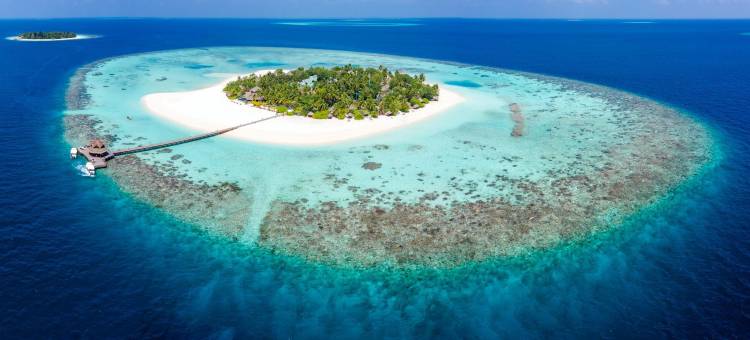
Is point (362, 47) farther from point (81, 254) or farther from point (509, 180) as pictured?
point (81, 254)

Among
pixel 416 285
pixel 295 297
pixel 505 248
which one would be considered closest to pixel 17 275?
pixel 295 297

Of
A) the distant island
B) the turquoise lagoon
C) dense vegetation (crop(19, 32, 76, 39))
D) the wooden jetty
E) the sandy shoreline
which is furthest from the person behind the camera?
dense vegetation (crop(19, 32, 76, 39))

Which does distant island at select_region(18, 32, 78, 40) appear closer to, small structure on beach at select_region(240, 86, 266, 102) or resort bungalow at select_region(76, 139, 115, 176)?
small structure on beach at select_region(240, 86, 266, 102)

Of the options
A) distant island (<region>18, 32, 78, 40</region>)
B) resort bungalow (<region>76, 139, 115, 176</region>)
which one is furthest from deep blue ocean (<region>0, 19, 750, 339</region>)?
distant island (<region>18, 32, 78, 40</region>)

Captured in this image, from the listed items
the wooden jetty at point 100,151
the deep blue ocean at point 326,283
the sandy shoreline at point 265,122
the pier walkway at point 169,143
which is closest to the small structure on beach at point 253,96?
the sandy shoreline at point 265,122

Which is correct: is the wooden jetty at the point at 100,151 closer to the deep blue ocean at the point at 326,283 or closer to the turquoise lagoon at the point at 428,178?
the turquoise lagoon at the point at 428,178
